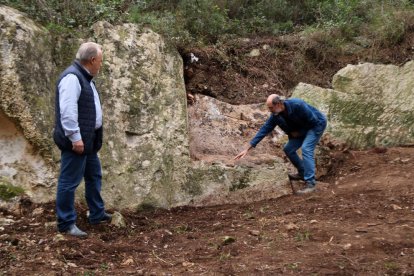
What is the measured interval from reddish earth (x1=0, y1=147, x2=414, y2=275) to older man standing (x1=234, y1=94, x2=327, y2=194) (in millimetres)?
365

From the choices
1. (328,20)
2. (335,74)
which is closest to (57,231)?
(335,74)

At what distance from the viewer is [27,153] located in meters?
5.32

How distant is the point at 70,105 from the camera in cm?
422

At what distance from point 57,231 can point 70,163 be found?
666 millimetres

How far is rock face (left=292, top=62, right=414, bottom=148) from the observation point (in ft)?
26.3

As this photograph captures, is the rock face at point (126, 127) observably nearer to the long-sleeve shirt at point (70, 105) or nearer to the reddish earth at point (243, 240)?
the reddish earth at point (243, 240)

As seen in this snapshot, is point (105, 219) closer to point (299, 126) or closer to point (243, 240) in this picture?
point (243, 240)

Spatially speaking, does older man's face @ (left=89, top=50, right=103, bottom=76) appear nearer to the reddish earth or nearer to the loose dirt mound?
the reddish earth

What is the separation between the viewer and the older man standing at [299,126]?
20.2ft

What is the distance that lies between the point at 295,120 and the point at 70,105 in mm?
3073

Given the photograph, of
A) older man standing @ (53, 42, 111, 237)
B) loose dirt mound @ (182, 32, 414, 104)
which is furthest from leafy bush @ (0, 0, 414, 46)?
older man standing @ (53, 42, 111, 237)

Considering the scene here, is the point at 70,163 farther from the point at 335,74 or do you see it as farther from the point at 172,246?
the point at 335,74

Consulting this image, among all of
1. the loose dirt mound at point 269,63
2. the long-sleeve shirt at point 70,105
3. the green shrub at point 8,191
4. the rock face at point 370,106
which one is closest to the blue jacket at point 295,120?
the rock face at point 370,106

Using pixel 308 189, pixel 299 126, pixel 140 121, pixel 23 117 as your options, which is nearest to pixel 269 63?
pixel 299 126
